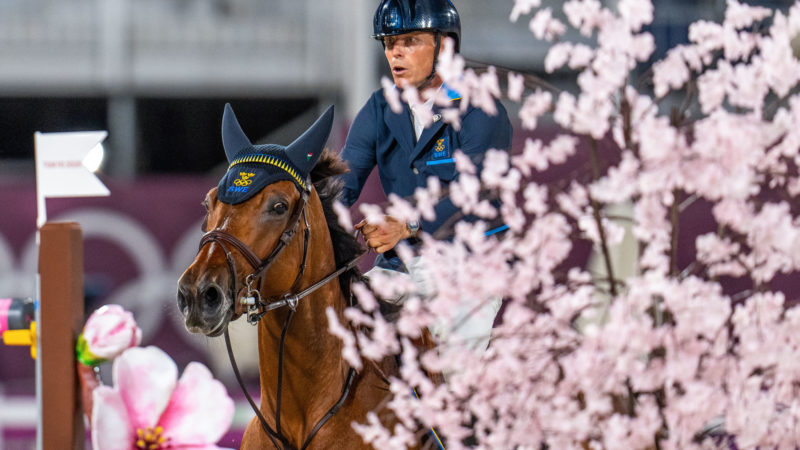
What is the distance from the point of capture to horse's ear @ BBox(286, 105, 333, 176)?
245 centimetres

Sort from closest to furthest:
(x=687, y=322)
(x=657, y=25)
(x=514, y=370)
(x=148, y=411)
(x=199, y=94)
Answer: (x=687, y=322)
(x=514, y=370)
(x=148, y=411)
(x=657, y=25)
(x=199, y=94)

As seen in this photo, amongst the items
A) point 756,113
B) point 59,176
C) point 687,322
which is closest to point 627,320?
point 687,322

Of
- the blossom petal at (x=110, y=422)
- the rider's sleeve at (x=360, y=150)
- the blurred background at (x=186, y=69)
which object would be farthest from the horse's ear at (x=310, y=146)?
the blurred background at (x=186, y=69)

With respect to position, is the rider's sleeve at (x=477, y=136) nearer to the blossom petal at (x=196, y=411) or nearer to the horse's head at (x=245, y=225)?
the horse's head at (x=245, y=225)

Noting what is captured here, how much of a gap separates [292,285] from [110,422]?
1.75 ft

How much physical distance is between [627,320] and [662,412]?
0.78 feet

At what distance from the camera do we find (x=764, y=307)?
1.69 meters

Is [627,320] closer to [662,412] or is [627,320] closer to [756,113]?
[662,412]

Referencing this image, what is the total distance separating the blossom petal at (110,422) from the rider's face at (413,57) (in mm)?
1152

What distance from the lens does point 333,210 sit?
8.50 ft

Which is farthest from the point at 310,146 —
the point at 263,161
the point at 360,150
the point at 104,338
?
the point at 104,338

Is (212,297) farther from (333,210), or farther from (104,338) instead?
(333,210)

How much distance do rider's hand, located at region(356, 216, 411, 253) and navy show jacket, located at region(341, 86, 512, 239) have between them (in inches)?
4.5

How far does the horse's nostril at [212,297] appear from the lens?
216cm
